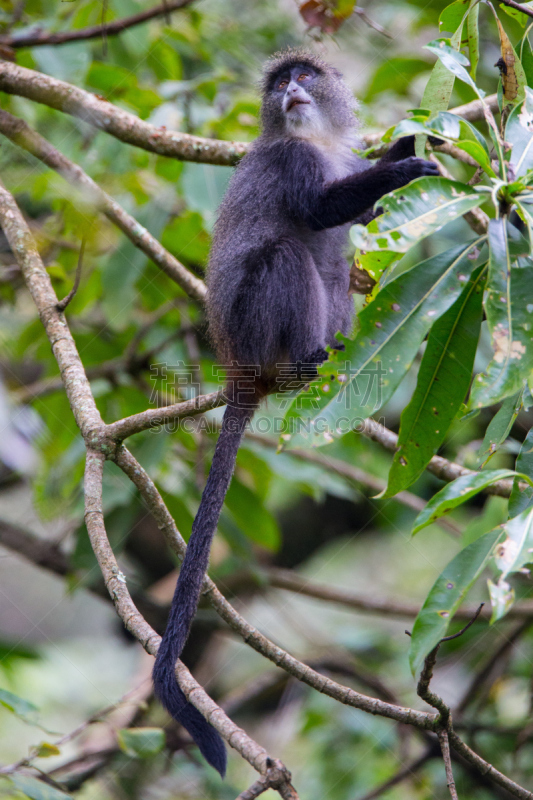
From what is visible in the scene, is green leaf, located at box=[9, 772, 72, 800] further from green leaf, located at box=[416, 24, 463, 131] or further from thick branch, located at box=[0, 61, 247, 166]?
thick branch, located at box=[0, 61, 247, 166]

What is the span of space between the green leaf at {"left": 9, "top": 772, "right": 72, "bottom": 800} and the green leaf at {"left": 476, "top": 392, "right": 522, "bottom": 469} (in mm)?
1716

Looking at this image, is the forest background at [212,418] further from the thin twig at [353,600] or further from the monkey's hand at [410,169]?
the monkey's hand at [410,169]

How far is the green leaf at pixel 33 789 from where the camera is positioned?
220cm

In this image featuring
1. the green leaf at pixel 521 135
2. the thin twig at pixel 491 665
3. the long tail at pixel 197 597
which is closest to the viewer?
the green leaf at pixel 521 135

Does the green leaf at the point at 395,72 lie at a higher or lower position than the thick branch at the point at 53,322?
higher

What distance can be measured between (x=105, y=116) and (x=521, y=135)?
249 cm

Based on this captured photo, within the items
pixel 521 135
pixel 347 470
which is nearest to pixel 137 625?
pixel 521 135

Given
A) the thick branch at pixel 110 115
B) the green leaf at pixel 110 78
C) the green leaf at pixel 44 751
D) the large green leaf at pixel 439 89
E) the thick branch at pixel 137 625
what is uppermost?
the green leaf at pixel 110 78

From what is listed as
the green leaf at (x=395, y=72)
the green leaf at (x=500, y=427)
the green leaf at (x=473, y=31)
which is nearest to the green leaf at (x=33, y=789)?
the green leaf at (x=500, y=427)

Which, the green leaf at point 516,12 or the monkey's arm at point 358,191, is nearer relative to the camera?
the green leaf at point 516,12

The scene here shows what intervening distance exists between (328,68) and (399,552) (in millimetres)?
4925

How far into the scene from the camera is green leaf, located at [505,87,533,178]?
2.16 m

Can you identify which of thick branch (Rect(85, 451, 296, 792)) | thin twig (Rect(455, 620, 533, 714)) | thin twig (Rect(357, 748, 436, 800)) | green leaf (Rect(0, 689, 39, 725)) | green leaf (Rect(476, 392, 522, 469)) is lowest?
thin twig (Rect(357, 748, 436, 800))

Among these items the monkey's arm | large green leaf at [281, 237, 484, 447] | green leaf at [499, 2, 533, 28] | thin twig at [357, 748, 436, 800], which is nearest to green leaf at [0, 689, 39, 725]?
large green leaf at [281, 237, 484, 447]
